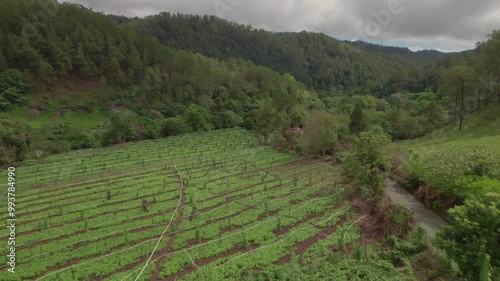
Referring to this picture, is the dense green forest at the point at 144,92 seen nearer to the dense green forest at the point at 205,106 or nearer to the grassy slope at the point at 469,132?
the dense green forest at the point at 205,106

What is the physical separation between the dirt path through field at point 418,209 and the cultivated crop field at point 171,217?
318 cm

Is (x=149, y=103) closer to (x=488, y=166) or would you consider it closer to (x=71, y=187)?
(x=71, y=187)

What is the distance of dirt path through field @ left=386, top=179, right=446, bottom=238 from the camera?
14.8m

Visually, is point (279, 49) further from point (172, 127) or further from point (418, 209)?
point (418, 209)

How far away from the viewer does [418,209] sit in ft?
55.4

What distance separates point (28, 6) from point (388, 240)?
70048mm

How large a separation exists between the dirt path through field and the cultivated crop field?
318cm

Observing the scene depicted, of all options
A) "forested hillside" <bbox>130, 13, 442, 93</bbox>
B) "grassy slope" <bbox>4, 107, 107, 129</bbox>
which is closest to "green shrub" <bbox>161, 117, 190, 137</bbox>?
"grassy slope" <bbox>4, 107, 107, 129</bbox>

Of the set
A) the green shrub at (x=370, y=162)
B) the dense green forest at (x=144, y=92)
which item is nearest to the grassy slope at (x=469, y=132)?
the dense green forest at (x=144, y=92)

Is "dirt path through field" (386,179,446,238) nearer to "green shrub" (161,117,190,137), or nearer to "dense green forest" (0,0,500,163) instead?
"dense green forest" (0,0,500,163)

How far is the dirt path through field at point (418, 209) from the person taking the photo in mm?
14789

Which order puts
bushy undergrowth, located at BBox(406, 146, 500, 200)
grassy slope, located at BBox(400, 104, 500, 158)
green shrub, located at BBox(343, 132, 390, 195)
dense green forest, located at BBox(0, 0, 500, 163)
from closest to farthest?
bushy undergrowth, located at BBox(406, 146, 500, 200) → green shrub, located at BBox(343, 132, 390, 195) → grassy slope, located at BBox(400, 104, 500, 158) → dense green forest, located at BBox(0, 0, 500, 163)

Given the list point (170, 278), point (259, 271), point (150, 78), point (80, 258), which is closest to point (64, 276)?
point (80, 258)

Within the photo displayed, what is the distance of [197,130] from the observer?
4434cm
